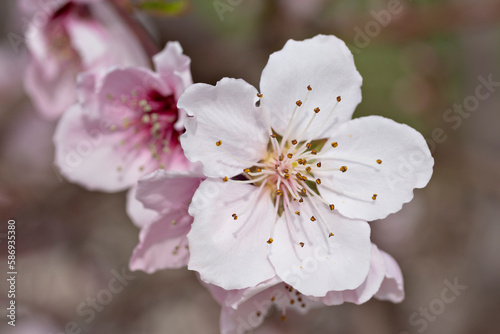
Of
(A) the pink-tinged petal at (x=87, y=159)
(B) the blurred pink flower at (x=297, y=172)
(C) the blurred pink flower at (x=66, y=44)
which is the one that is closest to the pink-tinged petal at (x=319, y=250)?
(B) the blurred pink flower at (x=297, y=172)

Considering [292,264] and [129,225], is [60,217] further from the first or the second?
[292,264]

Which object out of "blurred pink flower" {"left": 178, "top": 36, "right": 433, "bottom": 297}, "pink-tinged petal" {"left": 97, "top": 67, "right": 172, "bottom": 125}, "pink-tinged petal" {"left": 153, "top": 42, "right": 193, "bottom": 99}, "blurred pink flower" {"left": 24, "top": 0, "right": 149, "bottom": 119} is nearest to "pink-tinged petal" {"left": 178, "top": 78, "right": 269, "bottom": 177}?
"blurred pink flower" {"left": 178, "top": 36, "right": 433, "bottom": 297}

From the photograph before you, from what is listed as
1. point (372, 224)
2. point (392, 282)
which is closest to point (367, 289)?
point (392, 282)

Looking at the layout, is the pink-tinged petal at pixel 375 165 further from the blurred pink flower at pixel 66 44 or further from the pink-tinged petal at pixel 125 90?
the blurred pink flower at pixel 66 44

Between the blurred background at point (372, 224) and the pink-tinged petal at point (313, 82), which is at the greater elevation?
the pink-tinged petal at point (313, 82)

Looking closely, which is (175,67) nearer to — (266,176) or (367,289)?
(266,176)

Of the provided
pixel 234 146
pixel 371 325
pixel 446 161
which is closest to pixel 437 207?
pixel 446 161
